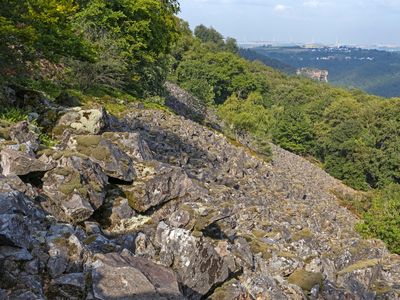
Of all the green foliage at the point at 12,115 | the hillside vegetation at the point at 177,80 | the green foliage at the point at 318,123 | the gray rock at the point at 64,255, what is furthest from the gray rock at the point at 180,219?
the green foliage at the point at 318,123

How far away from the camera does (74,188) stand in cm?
1201

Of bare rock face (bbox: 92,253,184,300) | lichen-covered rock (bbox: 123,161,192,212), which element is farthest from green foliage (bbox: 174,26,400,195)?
bare rock face (bbox: 92,253,184,300)

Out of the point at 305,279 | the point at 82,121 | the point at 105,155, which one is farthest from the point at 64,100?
the point at 305,279

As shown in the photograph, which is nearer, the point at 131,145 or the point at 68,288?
the point at 68,288

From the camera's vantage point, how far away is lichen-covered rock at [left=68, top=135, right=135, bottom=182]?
1423 centimetres

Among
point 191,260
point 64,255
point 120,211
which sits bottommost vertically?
point 191,260

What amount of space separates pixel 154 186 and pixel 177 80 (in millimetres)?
93110

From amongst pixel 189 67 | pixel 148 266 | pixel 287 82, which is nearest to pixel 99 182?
pixel 148 266

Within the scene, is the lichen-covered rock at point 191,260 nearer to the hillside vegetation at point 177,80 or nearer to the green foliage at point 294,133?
the hillside vegetation at point 177,80

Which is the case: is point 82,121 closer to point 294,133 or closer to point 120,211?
point 120,211

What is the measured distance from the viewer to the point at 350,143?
9169 cm

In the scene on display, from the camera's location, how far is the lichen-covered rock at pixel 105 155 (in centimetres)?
1423

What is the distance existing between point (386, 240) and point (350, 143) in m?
57.1

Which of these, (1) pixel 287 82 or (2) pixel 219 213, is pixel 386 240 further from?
(1) pixel 287 82
